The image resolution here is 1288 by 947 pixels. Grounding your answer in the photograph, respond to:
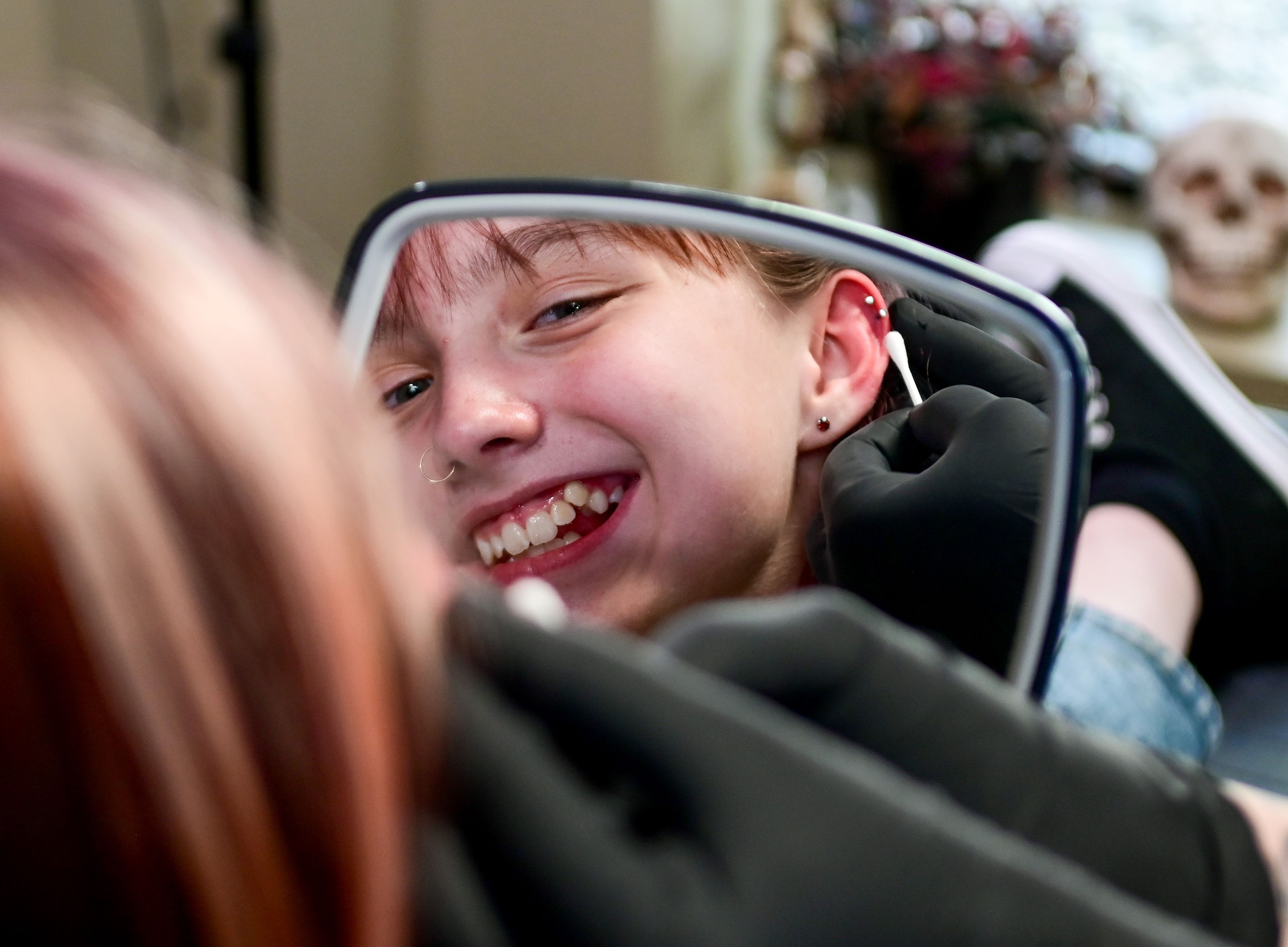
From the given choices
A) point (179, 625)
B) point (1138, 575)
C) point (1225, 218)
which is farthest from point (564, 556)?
point (1225, 218)

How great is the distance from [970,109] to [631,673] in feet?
4.61

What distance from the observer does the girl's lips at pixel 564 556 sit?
399mm

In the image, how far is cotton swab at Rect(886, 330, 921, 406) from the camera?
0.38 m

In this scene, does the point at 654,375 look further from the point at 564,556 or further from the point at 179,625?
the point at 179,625

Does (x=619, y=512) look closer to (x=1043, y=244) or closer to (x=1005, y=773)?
(x=1005, y=773)

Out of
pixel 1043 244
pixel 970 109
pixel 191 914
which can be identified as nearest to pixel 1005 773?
pixel 191 914

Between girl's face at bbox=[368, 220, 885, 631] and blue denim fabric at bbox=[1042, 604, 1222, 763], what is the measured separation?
0.33 metres

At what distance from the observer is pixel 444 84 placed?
59.6 inches

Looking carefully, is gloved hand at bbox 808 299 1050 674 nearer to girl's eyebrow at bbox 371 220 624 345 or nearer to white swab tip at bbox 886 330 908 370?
white swab tip at bbox 886 330 908 370

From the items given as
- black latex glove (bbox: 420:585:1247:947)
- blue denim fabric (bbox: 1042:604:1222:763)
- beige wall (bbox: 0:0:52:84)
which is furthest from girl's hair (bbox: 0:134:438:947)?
beige wall (bbox: 0:0:52:84)

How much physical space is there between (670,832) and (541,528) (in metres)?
0.20

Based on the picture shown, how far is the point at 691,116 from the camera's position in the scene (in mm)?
1442

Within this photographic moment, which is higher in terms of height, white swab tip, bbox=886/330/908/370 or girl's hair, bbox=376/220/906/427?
girl's hair, bbox=376/220/906/427

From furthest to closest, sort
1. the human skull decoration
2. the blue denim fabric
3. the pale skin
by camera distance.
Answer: the human skull decoration, the pale skin, the blue denim fabric
